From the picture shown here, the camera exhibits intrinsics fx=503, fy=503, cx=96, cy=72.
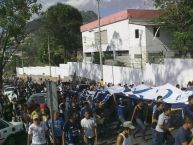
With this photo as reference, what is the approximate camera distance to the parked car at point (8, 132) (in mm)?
16906

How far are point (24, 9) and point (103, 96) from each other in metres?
8.16

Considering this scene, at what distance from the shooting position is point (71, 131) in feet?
44.0

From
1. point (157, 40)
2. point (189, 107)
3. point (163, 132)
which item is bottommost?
point (163, 132)

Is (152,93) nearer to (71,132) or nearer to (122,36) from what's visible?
(71,132)

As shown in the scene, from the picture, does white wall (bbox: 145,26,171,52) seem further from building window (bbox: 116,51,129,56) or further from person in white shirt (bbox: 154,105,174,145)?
person in white shirt (bbox: 154,105,174,145)

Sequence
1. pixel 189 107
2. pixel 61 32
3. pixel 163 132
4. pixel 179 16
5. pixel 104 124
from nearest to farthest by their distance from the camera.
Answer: pixel 163 132
pixel 189 107
pixel 104 124
pixel 179 16
pixel 61 32

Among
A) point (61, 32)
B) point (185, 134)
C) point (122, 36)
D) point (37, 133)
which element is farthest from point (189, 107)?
point (61, 32)

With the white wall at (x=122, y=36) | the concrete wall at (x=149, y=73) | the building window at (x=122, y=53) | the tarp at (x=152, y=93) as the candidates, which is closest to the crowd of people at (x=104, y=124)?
the tarp at (x=152, y=93)

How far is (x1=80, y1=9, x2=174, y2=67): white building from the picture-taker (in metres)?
45.2

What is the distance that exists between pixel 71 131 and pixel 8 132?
4405mm

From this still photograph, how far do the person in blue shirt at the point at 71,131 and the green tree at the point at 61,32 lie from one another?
55066 millimetres

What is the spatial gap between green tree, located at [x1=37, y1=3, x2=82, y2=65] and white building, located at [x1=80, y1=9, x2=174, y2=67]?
662 inches

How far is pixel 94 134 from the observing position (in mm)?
14133

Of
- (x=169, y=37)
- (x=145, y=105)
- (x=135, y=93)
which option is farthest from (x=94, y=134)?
(x=169, y=37)
